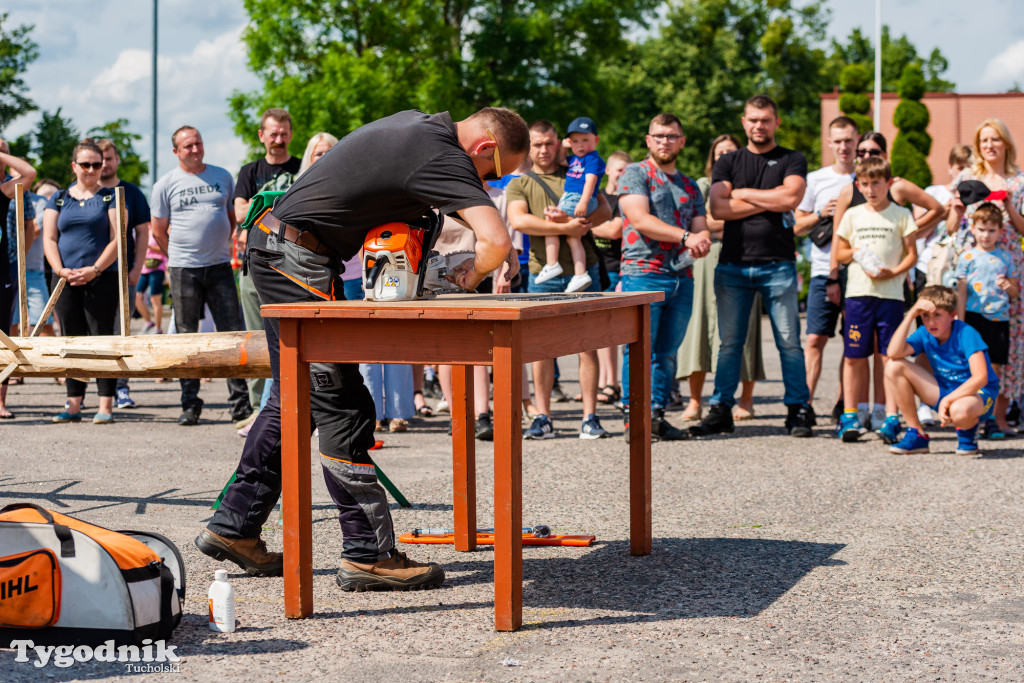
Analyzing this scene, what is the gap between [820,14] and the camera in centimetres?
5809

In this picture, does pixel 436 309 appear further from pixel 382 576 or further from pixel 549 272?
pixel 549 272

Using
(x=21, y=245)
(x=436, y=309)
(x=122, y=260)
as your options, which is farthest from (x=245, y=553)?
(x=21, y=245)

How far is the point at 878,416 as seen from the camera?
28.2 feet

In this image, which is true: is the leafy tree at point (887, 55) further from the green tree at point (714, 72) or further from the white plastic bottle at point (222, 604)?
the white plastic bottle at point (222, 604)

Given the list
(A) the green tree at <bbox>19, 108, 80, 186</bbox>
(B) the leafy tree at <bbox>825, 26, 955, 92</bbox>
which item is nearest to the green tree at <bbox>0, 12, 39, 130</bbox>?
(A) the green tree at <bbox>19, 108, 80, 186</bbox>

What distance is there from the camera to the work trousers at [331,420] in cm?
436

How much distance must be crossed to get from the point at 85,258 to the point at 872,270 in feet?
19.2

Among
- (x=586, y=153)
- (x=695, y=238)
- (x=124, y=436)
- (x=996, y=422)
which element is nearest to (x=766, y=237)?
(x=695, y=238)

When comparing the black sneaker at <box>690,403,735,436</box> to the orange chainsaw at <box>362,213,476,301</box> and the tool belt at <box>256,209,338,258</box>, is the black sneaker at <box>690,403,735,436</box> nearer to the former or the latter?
the orange chainsaw at <box>362,213,476,301</box>

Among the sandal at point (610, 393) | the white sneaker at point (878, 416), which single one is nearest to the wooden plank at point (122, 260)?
the sandal at point (610, 393)

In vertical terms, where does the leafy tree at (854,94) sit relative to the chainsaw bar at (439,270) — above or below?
above

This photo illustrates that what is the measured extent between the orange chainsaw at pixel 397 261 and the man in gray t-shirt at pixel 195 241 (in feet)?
16.6

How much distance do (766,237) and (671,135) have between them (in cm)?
99

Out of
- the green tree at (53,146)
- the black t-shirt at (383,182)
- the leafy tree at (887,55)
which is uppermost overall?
the leafy tree at (887,55)
